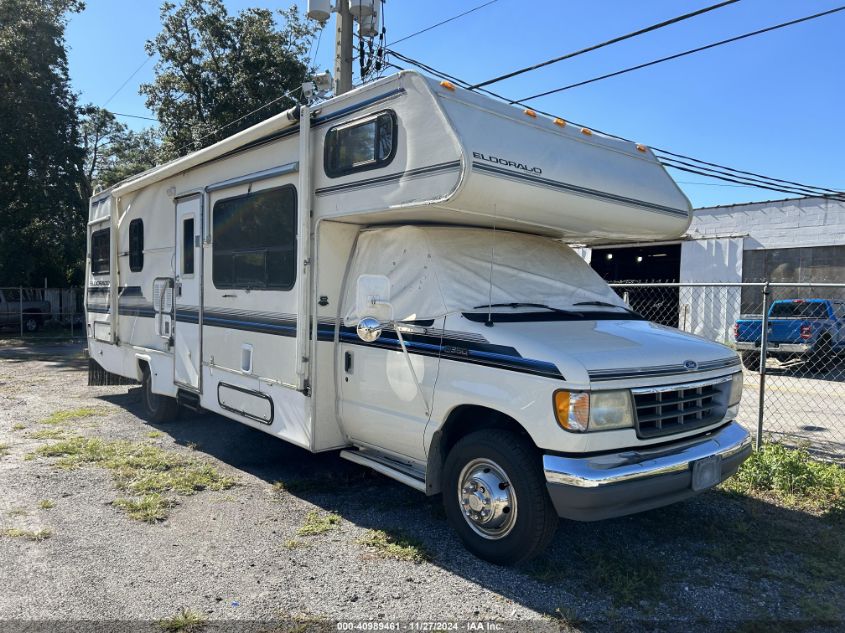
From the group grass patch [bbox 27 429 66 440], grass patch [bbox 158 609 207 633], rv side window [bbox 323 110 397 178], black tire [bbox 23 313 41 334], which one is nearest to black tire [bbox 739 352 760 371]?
rv side window [bbox 323 110 397 178]

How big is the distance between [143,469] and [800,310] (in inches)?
525

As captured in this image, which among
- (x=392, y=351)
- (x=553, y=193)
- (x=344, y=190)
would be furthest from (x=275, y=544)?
(x=553, y=193)

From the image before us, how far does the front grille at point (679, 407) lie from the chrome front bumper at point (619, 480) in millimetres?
136

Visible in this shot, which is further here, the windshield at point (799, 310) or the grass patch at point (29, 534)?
the windshield at point (799, 310)

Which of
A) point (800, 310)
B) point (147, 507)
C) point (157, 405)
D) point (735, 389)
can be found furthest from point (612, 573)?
point (800, 310)

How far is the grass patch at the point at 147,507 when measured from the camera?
4621 mm

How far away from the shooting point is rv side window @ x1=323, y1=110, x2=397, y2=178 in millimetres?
4266

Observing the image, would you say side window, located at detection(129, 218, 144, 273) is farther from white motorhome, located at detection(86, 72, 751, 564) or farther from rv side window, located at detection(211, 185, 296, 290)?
rv side window, located at detection(211, 185, 296, 290)

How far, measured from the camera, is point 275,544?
422 centimetres

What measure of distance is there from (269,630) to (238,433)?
13.7 ft

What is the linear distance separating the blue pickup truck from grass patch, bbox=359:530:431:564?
373 inches

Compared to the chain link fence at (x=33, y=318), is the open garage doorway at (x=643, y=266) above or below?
above

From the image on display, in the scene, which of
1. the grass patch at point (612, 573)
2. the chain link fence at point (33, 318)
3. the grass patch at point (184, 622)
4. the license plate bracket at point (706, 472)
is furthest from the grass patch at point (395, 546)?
the chain link fence at point (33, 318)

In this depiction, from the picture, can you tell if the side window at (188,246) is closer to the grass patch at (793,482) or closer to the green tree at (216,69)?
the grass patch at (793,482)
